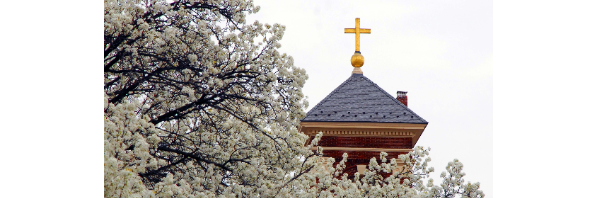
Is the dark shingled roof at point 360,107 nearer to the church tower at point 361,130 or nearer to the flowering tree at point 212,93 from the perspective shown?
the church tower at point 361,130

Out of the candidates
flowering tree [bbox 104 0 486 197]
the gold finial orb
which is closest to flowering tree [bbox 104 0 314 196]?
flowering tree [bbox 104 0 486 197]

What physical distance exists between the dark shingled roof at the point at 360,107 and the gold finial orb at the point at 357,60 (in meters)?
1.14

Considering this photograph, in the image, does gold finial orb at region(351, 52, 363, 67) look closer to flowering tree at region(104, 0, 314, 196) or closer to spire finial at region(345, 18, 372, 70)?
spire finial at region(345, 18, 372, 70)

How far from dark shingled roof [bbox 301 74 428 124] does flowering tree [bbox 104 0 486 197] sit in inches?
411

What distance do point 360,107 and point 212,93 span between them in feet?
45.7

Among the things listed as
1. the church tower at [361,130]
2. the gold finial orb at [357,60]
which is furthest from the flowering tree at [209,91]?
the gold finial orb at [357,60]

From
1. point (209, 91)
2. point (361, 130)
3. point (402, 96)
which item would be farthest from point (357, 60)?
point (209, 91)

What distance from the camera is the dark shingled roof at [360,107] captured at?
2381 centimetres

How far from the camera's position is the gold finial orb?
27047 millimetres

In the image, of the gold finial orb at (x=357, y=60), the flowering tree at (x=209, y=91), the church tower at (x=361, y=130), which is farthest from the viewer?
the gold finial orb at (x=357, y=60)

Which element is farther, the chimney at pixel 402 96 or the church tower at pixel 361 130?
the chimney at pixel 402 96
